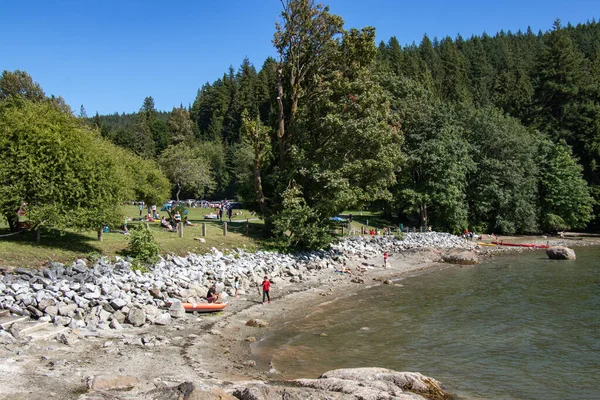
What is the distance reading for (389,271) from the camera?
35.1 m

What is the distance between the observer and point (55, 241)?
24.1 meters

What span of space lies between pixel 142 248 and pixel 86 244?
10.4 feet

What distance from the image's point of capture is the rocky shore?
10.6 m

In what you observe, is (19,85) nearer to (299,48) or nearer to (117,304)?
(299,48)

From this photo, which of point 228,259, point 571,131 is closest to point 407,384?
point 228,259

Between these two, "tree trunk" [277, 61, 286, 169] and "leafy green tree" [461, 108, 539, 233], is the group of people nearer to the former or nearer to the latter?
"tree trunk" [277, 61, 286, 169]

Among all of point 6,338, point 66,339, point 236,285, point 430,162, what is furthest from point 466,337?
point 430,162

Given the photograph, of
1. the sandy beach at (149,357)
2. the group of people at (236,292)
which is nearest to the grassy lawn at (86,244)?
the group of people at (236,292)

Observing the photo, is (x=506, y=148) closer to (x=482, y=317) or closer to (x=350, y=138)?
(x=350, y=138)

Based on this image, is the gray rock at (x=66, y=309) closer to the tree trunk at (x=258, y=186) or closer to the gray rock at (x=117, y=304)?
the gray rock at (x=117, y=304)

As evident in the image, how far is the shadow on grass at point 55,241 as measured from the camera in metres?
22.9

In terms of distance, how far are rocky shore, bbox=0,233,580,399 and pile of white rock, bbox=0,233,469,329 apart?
0.15ft

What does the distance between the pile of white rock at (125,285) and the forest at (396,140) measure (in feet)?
20.0

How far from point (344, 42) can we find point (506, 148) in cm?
3277
